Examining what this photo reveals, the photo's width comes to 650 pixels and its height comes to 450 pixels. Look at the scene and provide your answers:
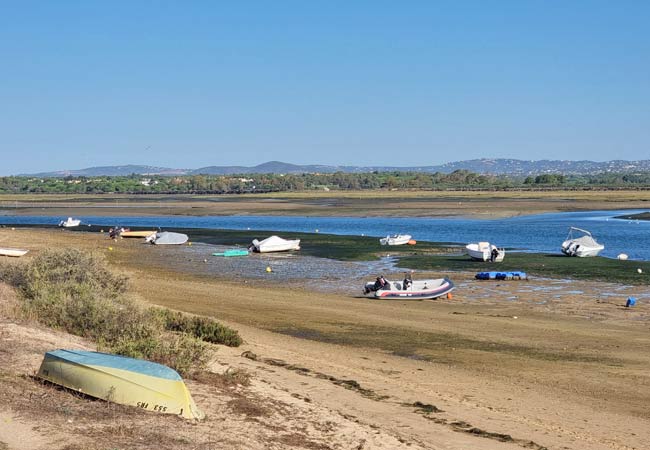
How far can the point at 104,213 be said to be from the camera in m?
106

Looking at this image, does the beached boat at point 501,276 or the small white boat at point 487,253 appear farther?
the small white boat at point 487,253

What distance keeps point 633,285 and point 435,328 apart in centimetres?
1426

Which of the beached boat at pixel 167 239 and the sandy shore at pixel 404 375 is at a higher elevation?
the sandy shore at pixel 404 375

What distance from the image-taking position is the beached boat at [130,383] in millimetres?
12023

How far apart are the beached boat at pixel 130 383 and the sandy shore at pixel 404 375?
27 centimetres

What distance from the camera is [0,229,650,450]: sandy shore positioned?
12.3 m

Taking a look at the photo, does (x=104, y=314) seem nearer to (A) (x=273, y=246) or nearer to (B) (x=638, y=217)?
(A) (x=273, y=246)

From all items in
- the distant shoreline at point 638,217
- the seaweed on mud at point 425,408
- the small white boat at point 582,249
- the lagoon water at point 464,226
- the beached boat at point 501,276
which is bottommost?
the lagoon water at point 464,226

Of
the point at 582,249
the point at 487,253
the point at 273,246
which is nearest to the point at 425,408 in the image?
the point at 487,253

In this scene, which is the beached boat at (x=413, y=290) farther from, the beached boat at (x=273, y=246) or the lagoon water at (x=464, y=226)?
the beached boat at (x=273, y=246)

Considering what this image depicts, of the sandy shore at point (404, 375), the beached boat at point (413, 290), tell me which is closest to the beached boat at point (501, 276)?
the sandy shore at point (404, 375)

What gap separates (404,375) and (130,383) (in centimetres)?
728

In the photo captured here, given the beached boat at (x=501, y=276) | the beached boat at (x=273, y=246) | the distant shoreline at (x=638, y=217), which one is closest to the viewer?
the beached boat at (x=501, y=276)

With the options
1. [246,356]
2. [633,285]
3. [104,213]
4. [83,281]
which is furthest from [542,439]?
[104,213]
